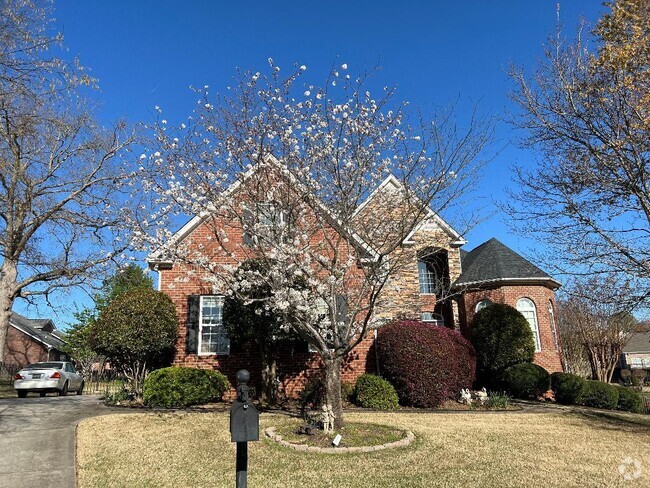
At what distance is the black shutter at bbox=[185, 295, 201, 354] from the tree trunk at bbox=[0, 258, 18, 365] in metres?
10.4

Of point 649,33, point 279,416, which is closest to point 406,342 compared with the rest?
point 279,416

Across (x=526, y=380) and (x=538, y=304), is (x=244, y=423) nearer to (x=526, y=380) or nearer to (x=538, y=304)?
(x=526, y=380)

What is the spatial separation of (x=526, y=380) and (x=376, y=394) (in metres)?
6.34

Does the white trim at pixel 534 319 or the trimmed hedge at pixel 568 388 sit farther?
the white trim at pixel 534 319

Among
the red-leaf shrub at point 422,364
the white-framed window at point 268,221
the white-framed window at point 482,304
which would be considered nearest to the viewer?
the white-framed window at point 268,221

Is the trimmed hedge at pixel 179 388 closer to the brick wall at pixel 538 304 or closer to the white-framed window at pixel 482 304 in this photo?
the brick wall at pixel 538 304

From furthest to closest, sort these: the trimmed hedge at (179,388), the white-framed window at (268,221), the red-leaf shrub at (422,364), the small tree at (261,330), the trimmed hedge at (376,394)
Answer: the red-leaf shrub at (422,364) < the trimmed hedge at (376,394) < the small tree at (261,330) < the trimmed hedge at (179,388) < the white-framed window at (268,221)

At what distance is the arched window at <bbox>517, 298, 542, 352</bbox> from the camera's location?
18.5 m

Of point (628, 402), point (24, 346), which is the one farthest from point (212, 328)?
point (24, 346)

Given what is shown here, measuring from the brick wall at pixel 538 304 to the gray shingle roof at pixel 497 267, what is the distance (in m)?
0.46

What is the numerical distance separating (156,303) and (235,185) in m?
5.26

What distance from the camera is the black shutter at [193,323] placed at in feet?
44.8

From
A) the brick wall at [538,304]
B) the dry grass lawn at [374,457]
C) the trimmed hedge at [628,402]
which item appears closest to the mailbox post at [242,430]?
the dry grass lawn at [374,457]

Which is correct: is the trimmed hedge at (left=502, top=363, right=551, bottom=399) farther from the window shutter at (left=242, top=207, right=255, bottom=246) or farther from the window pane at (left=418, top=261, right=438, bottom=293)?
the window shutter at (left=242, top=207, right=255, bottom=246)
